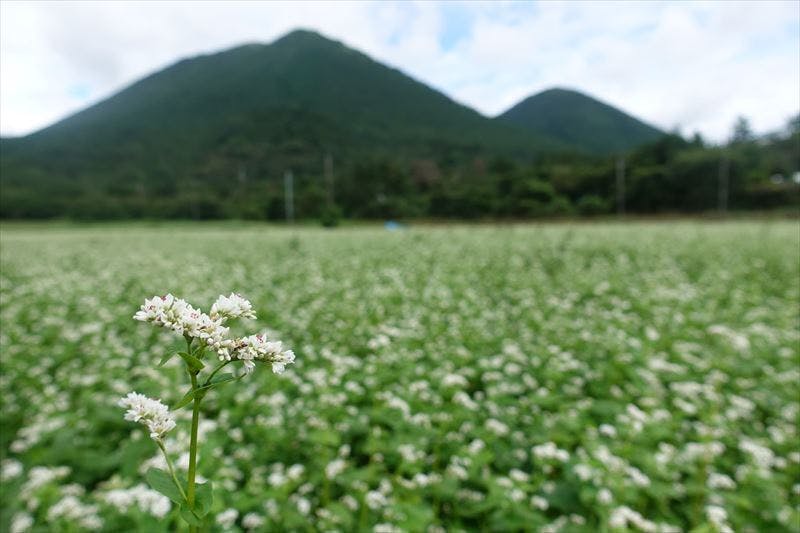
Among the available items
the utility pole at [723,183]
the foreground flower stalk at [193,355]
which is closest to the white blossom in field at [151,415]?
the foreground flower stalk at [193,355]

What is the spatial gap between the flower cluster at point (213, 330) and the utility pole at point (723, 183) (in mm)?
44866

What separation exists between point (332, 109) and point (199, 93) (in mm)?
26606

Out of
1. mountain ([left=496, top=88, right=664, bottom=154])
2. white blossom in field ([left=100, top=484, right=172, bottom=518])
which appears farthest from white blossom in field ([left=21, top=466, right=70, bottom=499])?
mountain ([left=496, top=88, right=664, bottom=154])

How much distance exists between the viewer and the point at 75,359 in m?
4.14

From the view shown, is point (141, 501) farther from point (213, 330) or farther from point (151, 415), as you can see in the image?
point (213, 330)

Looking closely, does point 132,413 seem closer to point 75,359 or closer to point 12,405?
point 12,405

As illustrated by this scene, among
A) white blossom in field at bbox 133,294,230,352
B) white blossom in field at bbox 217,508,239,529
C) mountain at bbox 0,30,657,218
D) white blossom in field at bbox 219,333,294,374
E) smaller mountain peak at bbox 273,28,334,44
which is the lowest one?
white blossom in field at bbox 217,508,239,529

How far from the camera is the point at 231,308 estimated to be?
0.70m

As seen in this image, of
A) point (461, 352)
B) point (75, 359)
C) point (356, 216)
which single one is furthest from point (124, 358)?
point (356, 216)

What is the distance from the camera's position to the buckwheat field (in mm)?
2020

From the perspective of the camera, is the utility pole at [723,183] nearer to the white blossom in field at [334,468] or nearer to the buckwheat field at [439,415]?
the buckwheat field at [439,415]

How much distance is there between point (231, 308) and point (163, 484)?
0.29m

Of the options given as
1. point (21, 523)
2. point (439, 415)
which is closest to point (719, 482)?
point (439, 415)

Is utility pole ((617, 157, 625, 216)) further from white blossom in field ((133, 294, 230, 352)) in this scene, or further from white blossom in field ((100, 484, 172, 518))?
white blossom in field ((133, 294, 230, 352))
